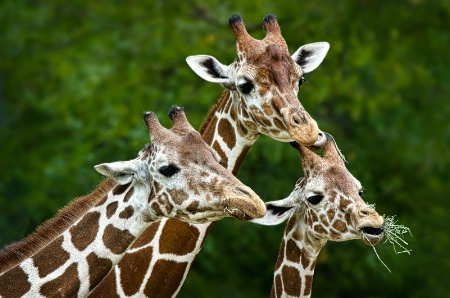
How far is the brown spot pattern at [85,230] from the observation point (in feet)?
26.2

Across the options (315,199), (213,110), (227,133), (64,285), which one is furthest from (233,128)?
(64,285)

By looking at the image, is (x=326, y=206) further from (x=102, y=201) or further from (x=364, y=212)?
(x=102, y=201)

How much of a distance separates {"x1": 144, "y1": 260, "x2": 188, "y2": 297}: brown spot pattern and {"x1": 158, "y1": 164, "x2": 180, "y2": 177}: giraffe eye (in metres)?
1.49

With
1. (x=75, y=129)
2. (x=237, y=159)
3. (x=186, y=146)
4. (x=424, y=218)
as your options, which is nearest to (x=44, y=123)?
(x=75, y=129)

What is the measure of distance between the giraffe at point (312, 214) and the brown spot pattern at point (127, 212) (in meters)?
1.40

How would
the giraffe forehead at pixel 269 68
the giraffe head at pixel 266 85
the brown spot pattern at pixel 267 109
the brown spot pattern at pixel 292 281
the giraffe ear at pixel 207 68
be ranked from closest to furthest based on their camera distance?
1. the giraffe head at pixel 266 85
2. the brown spot pattern at pixel 267 109
3. the giraffe forehead at pixel 269 68
4. the brown spot pattern at pixel 292 281
5. the giraffe ear at pixel 207 68

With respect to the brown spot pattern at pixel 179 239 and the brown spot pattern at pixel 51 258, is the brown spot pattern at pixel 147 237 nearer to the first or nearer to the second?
the brown spot pattern at pixel 179 239

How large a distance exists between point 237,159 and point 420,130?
11511 mm

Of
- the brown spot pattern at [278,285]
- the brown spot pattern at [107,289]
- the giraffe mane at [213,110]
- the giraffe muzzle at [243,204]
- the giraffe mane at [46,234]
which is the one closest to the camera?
the giraffe muzzle at [243,204]

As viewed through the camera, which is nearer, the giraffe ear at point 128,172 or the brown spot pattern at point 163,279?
the giraffe ear at point 128,172

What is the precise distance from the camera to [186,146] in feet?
26.2

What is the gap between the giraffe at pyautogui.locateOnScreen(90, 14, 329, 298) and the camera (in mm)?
9109

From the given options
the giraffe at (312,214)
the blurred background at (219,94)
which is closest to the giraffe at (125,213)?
the giraffe at (312,214)

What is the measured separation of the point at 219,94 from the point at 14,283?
27.3 feet
